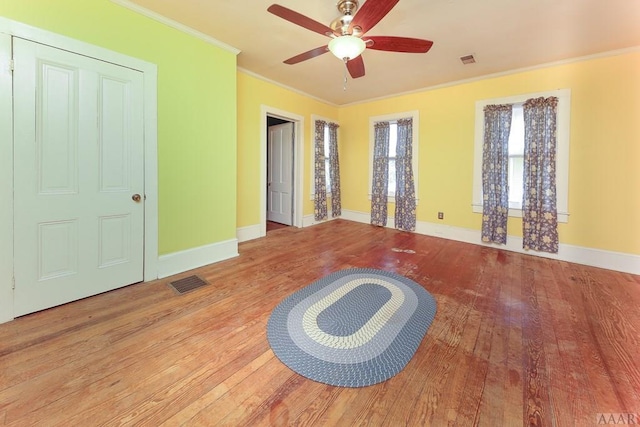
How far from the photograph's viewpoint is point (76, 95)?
214 cm

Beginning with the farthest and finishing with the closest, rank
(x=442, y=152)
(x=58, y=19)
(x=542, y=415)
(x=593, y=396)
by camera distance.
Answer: (x=442, y=152) < (x=58, y=19) < (x=593, y=396) < (x=542, y=415)

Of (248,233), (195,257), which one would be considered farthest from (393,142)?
(195,257)

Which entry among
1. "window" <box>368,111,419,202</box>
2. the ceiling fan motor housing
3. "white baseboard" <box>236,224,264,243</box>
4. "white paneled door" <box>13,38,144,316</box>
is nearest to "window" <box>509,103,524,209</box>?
"window" <box>368,111,419,202</box>

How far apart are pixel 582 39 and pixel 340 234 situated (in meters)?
3.96

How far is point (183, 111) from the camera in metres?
2.83

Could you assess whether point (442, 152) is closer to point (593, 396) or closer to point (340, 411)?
point (593, 396)

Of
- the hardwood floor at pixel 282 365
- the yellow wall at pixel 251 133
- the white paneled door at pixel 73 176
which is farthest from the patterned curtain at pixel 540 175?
the white paneled door at pixel 73 176

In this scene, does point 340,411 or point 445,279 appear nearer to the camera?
point 340,411

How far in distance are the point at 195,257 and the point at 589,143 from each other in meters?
5.19

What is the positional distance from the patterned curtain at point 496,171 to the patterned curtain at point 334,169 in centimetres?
283

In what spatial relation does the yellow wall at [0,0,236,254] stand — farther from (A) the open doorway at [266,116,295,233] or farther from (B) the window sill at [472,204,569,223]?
(B) the window sill at [472,204,569,223]

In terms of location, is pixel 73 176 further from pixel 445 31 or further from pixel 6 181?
pixel 445 31

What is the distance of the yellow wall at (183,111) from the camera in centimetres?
223

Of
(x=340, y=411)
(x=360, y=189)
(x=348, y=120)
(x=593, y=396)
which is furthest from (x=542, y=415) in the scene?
(x=348, y=120)
